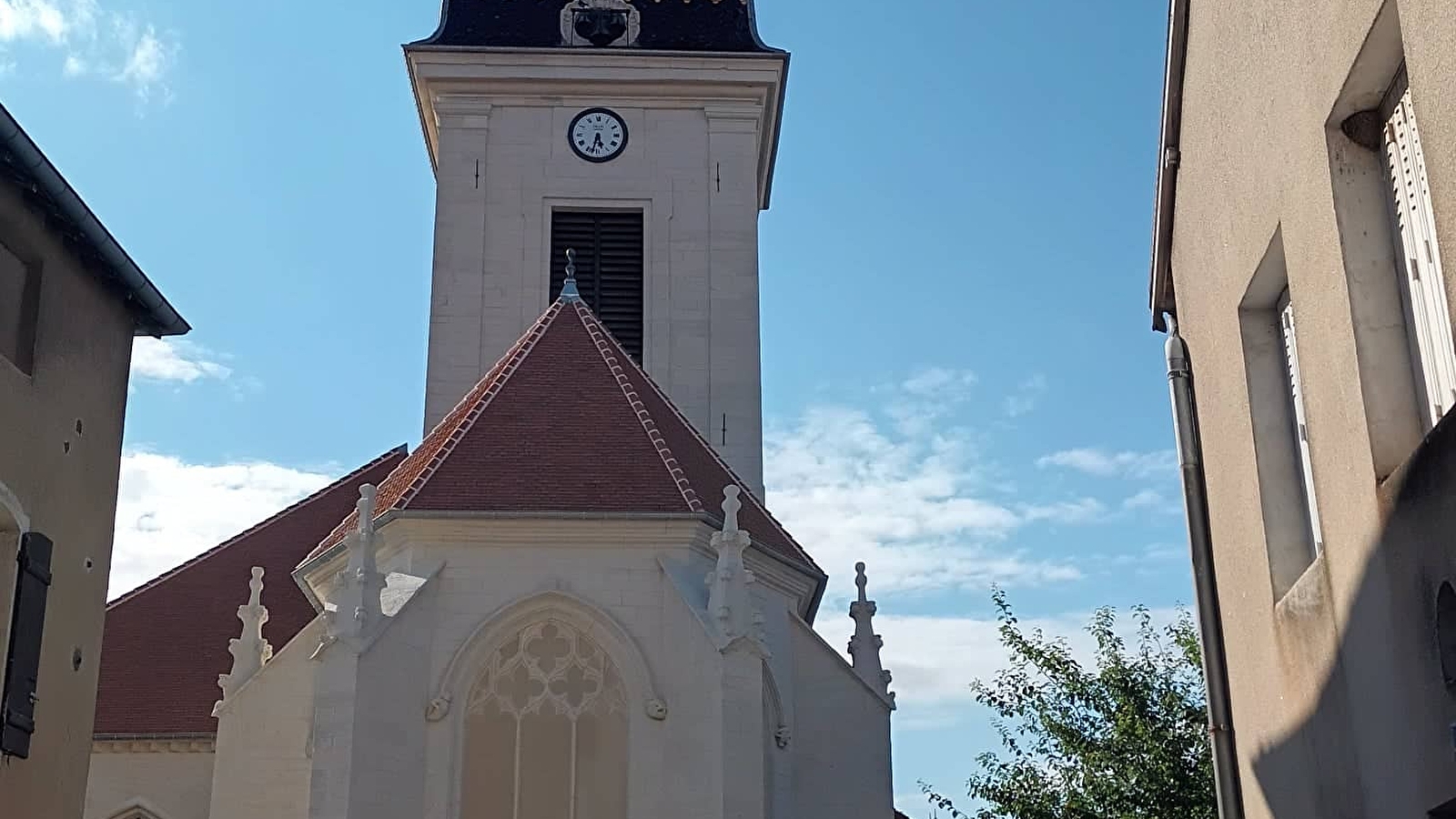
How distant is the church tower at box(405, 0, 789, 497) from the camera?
928 inches

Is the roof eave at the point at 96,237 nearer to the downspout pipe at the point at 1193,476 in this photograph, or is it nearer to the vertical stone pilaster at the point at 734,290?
the downspout pipe at the point at 1193,476

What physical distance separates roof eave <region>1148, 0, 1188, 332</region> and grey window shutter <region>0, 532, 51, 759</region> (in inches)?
298

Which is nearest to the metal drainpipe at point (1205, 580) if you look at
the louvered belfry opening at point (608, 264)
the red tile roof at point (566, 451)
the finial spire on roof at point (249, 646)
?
the red tile roof at point (566, 451)

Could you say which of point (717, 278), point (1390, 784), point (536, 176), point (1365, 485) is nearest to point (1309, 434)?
point (1365, 485)

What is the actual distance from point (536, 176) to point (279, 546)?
7.21 metres

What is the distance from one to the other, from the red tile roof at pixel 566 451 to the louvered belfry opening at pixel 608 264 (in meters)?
5.11

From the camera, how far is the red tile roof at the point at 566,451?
1527cm

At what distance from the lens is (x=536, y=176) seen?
24.7 meters

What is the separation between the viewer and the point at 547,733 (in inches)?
633

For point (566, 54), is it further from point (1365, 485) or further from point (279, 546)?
point (1365, 485)

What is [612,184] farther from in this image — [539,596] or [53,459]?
[53,459]

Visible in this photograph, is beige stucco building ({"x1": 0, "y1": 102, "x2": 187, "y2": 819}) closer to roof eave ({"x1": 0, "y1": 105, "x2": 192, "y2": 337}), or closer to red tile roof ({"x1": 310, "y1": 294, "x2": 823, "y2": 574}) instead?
roof eave ({"x1": 0, "y1": 105, "x2": 192, "y2": 337})

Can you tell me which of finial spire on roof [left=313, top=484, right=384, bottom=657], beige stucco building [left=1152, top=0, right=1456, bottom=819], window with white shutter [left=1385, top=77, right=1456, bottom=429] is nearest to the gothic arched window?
finial spire on roof [left=313, top=484, right=384, bottom=657]

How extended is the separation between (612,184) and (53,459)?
15.4 metres
